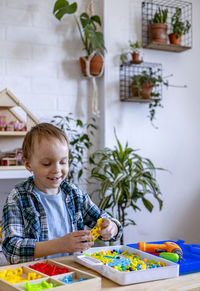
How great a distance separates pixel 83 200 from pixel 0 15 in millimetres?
1957

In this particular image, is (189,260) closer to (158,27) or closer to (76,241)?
(76,241)

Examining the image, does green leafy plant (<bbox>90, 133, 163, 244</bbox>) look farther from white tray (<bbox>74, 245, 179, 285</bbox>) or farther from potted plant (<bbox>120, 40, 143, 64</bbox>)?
white tray (<bbox>74, 245, 179, 285</bbox>)

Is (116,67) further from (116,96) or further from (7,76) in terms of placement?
(7,76)

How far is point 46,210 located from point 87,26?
6.28ft

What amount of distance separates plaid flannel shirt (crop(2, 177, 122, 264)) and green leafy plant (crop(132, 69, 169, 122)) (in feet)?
5.87

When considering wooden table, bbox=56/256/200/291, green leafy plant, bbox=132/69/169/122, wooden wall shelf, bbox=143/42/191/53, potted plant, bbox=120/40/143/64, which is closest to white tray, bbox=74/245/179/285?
wooden table, bbox=56/256/200/291

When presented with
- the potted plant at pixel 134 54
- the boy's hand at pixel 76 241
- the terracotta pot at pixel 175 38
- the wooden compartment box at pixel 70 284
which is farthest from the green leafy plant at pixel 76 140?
the wooden compartment box at pixel 70 284

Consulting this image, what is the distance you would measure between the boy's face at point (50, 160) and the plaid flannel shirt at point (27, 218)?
75mm

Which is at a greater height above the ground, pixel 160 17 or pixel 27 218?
pixel 160 17

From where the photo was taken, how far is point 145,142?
11.2ft

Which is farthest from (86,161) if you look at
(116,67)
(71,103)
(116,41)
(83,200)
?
(83,200)

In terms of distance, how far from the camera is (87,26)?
3.01 meters

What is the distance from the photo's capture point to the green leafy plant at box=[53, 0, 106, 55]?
299 centimetres

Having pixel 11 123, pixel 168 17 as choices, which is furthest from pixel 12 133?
pixel 168 17
